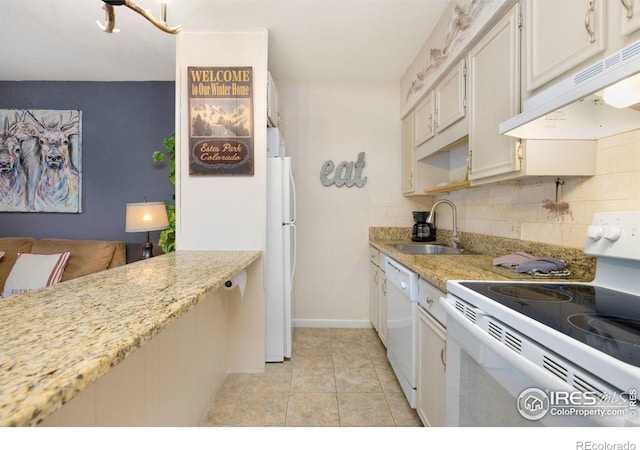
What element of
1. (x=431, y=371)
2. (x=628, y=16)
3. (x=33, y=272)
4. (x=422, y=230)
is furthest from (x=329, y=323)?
(x=628, y=16)

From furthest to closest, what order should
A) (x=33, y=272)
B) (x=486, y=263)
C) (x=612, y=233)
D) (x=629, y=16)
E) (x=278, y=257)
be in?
(x=33, y=272) → (x=278, y=257) → (x=486, y=263) → (x=612, y=233) → (x=629, y=16)

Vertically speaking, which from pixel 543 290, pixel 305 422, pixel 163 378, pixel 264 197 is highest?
pixel 264 197

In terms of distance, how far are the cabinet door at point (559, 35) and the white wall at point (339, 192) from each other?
6.09 feet

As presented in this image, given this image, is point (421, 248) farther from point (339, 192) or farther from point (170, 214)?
point (170, 214)

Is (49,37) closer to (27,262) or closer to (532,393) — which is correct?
(27,262)

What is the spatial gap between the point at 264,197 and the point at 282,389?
4.40 feet

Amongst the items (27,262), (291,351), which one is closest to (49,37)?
(27,262)

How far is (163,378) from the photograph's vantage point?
4.09 feet

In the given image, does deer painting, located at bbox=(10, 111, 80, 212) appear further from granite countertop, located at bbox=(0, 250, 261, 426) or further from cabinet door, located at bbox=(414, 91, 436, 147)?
cabinet door, located at bbox=(414, 91, 436, 147)

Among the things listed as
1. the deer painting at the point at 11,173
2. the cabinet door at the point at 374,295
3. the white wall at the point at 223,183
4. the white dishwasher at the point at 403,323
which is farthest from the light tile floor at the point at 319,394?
the deer painting at the point at 11,173

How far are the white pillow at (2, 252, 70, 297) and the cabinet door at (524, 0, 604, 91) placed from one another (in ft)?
11.9

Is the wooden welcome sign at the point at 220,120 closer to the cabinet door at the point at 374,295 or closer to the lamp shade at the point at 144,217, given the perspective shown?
the lamp shade at the point at 144,217

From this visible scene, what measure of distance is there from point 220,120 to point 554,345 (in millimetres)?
2219

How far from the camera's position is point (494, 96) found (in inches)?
58.1
